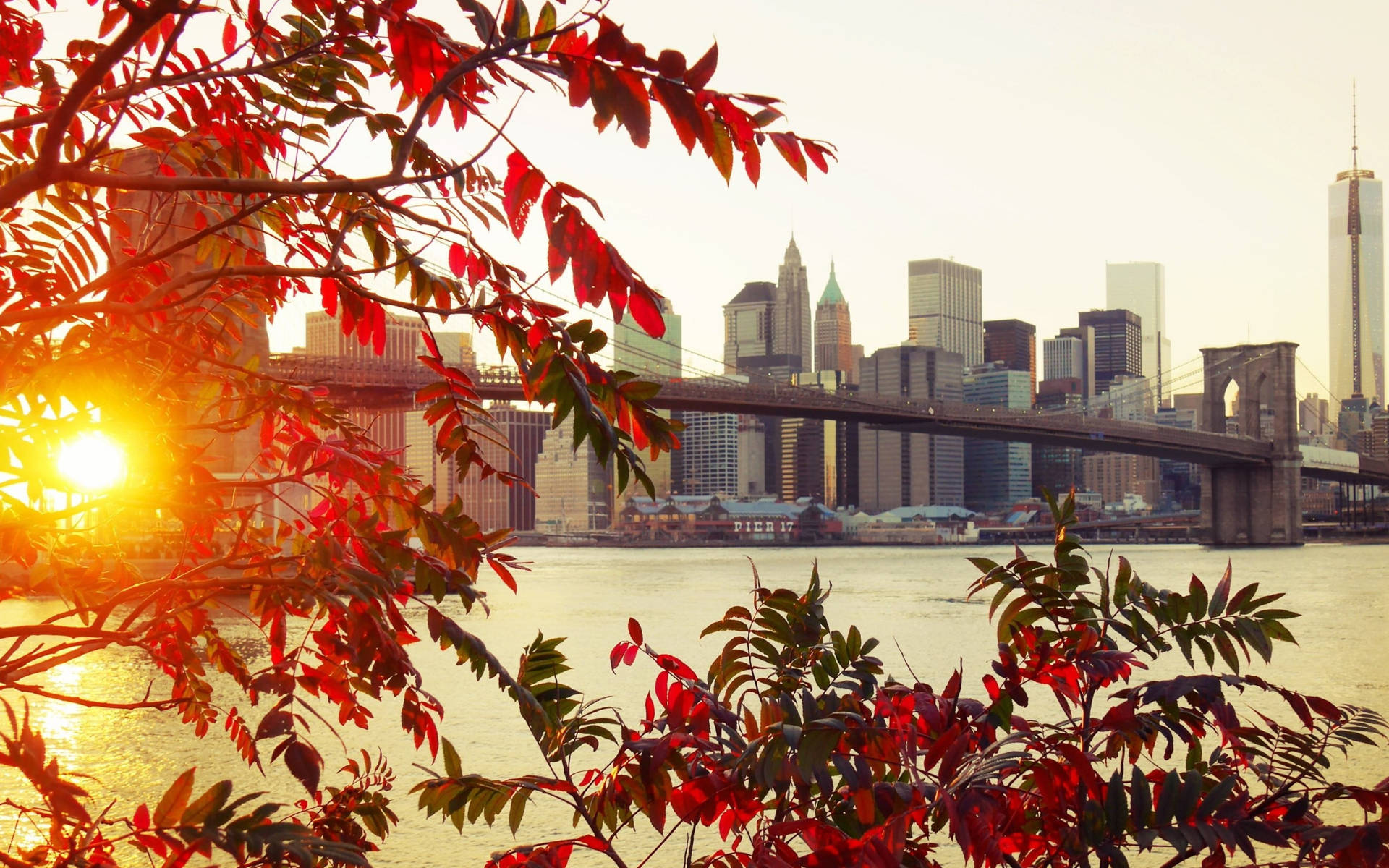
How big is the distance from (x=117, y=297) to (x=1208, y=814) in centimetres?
239

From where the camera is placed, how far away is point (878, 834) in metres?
1.49

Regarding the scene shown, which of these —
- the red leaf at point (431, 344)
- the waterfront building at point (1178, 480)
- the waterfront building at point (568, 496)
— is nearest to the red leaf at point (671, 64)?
the red leaf at point (431, 344)

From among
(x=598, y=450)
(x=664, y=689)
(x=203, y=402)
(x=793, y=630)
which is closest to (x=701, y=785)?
(x=664, y=689)

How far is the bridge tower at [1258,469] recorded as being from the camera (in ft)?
167

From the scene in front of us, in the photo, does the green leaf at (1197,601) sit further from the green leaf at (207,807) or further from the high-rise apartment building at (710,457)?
the high-rise apartment building at (710,457)

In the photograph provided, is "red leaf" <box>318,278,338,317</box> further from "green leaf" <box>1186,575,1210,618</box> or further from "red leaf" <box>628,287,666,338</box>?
"green leaf" <box>1186,575,1210,618</box>

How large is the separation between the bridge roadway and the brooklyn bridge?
0.05 metres

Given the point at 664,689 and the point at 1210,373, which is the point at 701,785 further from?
the point at 1210,373

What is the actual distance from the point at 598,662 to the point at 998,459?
117395mm

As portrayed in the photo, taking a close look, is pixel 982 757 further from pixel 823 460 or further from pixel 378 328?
pixel 823 460

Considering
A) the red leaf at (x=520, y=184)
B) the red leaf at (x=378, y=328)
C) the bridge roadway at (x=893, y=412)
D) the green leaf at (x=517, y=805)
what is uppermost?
the bridge roadway at (x=893, y=412)

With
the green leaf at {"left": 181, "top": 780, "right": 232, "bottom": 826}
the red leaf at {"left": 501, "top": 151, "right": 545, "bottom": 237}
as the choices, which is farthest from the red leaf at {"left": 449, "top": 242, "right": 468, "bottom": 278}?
the green leaf at {"left": 181, "top": 780, "right": 232, "bottom": 826}

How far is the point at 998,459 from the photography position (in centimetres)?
12525

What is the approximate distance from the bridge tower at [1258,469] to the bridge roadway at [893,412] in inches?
40.2
